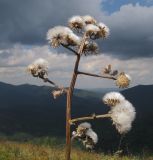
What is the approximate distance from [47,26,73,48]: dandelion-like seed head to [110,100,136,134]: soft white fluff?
834mm

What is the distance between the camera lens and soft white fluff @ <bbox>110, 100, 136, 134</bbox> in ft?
15.3

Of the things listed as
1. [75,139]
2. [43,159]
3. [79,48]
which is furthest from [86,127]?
[43,159]

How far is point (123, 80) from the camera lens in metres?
4.62

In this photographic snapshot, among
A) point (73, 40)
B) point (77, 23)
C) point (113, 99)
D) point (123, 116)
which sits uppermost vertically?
point (77, 23)

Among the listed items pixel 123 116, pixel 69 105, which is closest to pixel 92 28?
pixel 69 105

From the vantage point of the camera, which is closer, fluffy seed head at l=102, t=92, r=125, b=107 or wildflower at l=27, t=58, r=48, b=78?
fluffy seed head at l=102, t=92, r=125, b=107

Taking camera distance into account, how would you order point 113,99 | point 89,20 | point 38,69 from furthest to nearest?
1. point 89,20
2. point 38,69
3. point 113,99

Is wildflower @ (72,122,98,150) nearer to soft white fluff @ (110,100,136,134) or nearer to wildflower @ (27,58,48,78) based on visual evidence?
soft white fluff @ (110,100,136,134)

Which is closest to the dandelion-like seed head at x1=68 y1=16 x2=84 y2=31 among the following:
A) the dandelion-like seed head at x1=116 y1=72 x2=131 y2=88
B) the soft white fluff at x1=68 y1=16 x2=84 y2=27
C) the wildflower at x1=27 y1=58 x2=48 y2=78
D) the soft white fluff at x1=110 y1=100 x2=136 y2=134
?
the soft white fluff at x1=68 y1=16 x2=84 y2=27

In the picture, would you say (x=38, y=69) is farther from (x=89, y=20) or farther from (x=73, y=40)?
(x=89, y=20)

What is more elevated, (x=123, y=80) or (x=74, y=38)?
(x=74, y=38)

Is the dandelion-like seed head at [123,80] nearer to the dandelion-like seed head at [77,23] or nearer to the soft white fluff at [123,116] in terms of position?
the soft white fluff at [123,116]

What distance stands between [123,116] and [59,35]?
1.03 m

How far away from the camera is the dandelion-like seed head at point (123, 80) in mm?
4543
